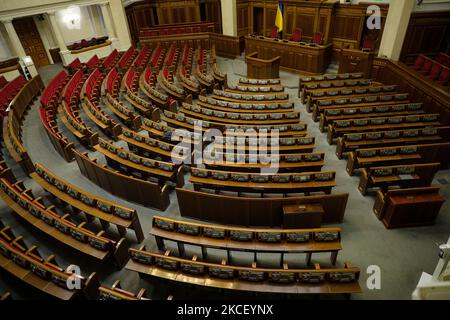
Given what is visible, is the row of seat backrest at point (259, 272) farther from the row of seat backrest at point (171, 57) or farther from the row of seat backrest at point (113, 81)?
the row of seat backrest at point (171, 57)

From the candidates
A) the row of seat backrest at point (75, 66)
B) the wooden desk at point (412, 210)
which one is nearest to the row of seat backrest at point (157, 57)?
the row of seat backrest at point (75, 66)

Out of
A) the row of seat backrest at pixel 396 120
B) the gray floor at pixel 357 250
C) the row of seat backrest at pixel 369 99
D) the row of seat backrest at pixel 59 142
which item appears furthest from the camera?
the row of seat backrest at pixel 369 99

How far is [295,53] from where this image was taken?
1209cm

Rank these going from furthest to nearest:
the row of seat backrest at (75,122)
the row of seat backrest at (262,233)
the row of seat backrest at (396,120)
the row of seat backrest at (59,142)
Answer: the row of seat backrest at (75,122), the row of seat backrest at (59,142), the row of seat backrest at (396,120), the row of seat backrest at (262,233)

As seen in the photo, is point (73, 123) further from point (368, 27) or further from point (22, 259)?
point (368, 27)

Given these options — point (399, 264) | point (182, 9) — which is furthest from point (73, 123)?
point (182, 9)

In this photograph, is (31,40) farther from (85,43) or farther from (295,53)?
(295,53)

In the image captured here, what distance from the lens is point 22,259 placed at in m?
4.30

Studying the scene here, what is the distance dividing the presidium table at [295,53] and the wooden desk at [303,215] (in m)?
8.14

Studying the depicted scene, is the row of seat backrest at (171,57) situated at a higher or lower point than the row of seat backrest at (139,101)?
higher

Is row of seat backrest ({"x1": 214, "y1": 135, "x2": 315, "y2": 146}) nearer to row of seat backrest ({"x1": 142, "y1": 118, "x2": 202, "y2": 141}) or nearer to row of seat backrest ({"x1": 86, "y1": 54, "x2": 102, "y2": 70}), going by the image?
row of seat backrest ({"x1": 142, "y1": 118, "x2": 202, "y2": 141})

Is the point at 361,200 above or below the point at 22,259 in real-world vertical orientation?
below

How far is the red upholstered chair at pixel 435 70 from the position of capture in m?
8.88

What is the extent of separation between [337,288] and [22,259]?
441 cm
